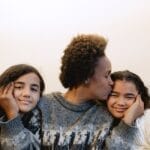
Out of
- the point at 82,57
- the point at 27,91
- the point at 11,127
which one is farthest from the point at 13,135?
the point at 82,57

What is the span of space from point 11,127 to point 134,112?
0.44m

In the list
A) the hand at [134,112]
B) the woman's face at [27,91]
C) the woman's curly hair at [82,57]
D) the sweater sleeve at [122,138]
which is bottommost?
the sweater sleeve at [122,138]

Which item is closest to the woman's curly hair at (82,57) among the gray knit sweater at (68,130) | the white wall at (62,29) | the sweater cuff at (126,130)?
the gray knit sweater at (68,130)

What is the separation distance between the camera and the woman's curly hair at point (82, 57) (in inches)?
51.9

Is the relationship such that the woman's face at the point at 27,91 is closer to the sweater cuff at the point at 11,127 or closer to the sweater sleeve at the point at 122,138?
the sweater cuff at the point at 11,127

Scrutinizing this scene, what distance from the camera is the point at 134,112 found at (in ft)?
4.20

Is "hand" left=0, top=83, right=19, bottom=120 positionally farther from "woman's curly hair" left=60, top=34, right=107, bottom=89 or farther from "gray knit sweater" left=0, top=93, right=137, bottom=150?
"woman's curly hair" left=60, top=34, right=107, bottom=89

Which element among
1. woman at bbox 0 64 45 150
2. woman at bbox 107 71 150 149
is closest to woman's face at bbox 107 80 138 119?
woman at bbox 107 71 150 149

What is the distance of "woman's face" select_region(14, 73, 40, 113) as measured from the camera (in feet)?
4.21

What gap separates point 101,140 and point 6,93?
1.25 ft

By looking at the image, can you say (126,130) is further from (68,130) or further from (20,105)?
(20,105)

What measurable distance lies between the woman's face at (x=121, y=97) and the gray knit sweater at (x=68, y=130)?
0.04 meters

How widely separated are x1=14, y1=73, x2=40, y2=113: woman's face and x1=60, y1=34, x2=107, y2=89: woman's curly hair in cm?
13

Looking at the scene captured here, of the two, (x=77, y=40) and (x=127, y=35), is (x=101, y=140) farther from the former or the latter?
(x=127, y=35)
